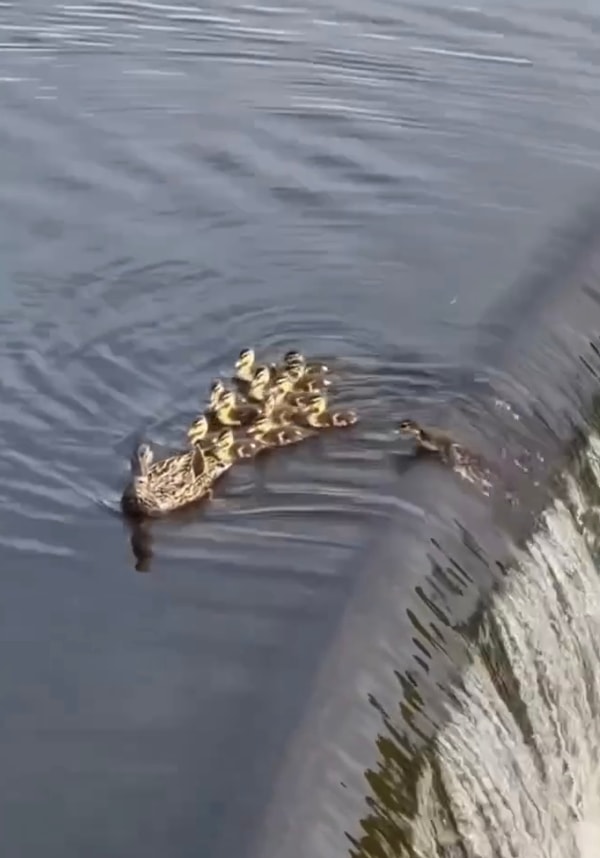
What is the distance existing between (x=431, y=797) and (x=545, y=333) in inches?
84.9

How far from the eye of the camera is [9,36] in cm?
847

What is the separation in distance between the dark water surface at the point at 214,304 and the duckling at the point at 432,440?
0.33ft

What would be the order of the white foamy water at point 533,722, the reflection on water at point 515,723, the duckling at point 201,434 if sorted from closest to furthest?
the reflection on water at point 515,723 → the white foamy water at point 533,722 → the duckling at point 201,434

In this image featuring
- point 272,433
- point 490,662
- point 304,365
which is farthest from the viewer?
point 304,365

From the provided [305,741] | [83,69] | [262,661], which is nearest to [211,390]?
[262,661]

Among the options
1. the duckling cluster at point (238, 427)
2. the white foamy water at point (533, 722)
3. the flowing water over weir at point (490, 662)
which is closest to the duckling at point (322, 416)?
the duckling cluster at point (238, 427)

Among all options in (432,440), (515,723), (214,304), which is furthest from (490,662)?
(214,304)

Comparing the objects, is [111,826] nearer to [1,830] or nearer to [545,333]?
[1,830]

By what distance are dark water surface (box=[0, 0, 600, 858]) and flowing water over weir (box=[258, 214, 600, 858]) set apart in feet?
0.37

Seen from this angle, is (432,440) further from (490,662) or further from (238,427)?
(490,662)

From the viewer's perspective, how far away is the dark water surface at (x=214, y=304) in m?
3.79

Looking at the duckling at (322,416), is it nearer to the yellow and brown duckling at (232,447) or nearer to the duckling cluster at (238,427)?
the duckling cluster at (238,427)

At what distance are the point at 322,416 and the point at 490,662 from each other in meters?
0.99

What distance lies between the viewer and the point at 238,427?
4879mm
